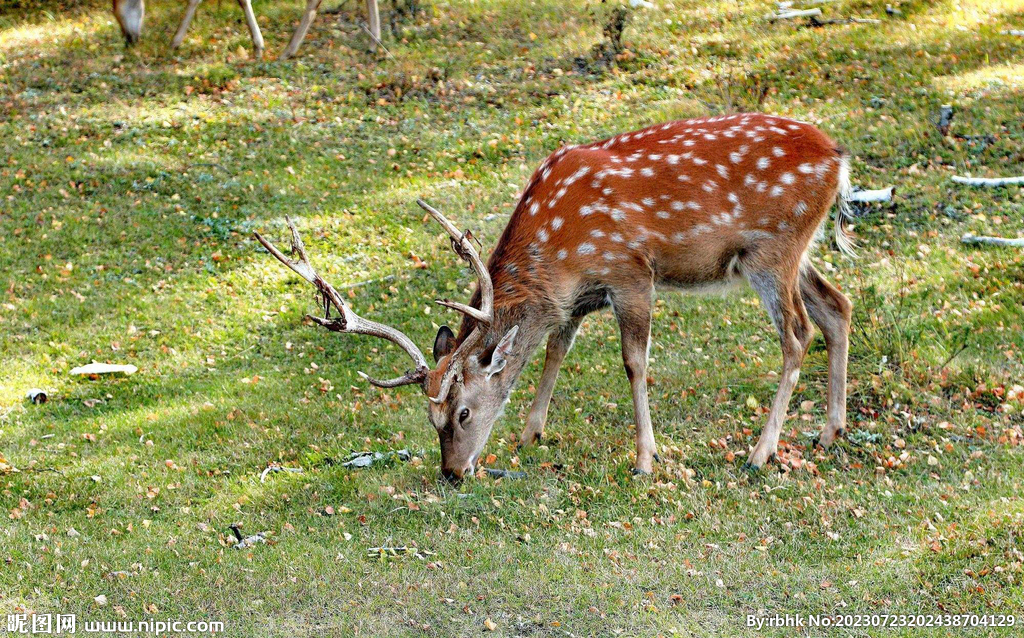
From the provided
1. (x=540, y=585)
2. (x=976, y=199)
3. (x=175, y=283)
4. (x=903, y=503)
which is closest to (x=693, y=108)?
(x=976, y=199)

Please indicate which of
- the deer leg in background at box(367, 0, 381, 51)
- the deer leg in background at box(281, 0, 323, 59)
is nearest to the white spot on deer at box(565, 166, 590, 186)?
the deer leg in background at box(367, 0, 381, 51)

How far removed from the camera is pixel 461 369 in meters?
6.42

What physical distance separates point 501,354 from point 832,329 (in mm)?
2263

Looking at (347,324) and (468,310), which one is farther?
(347,324)

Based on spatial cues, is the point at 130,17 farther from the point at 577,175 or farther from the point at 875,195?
the point at 577,175

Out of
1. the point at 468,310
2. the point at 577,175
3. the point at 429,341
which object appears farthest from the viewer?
the point at 429,341

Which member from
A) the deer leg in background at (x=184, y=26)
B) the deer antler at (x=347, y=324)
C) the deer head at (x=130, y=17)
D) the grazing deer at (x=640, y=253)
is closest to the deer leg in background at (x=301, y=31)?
the deer leg in background at (x=184, y=26)

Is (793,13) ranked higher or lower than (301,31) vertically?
lower

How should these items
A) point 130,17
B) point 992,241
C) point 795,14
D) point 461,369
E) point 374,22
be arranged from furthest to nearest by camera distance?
point 795,14 < point 130,17 < point 374,22 < point 992,241 < point 461,369

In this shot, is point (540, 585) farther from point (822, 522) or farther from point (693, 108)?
point (693, 108)

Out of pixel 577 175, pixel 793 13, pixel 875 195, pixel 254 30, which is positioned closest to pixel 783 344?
pixel 577 175

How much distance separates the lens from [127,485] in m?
6.91

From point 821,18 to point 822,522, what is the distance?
12.4 metres

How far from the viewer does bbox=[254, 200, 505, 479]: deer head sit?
6.27 metres
